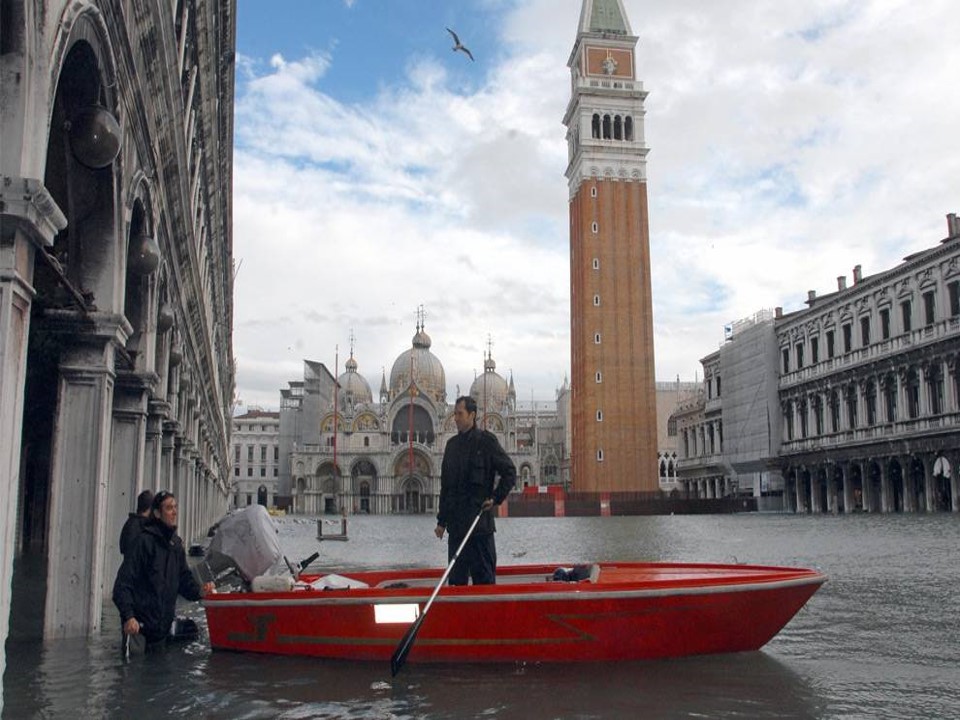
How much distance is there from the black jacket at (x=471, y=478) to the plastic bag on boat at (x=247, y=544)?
1.60m

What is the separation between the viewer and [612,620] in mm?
6883

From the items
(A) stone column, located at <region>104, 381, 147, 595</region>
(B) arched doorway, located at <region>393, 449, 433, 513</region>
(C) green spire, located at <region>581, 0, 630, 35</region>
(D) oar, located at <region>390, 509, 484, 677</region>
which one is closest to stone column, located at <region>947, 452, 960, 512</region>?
(A) stone column, located at <region>104, 381, 147, 595</region>

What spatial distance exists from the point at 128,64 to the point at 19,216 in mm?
3395

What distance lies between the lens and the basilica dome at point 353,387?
98062mm

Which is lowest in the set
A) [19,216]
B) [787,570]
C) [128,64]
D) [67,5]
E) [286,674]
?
[286,674]

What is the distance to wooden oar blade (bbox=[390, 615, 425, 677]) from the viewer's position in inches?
263

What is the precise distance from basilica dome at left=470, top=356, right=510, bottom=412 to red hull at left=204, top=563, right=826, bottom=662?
8870 cm

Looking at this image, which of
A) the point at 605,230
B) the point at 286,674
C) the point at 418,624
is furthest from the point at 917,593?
the point at 605,230

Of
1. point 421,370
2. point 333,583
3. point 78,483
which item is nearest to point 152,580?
point 78,483

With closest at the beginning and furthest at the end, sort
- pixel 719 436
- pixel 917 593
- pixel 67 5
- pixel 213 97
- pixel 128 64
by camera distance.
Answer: pixel 67 5
pixel 128 64
pixel 917 593
pixel 213 97
pixel 719 436

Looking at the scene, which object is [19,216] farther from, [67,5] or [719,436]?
[719,436]

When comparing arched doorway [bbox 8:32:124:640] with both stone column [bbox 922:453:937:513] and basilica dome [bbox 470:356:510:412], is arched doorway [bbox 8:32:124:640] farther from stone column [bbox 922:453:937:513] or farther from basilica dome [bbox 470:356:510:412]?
basilica dome [bbox 470:356:510:412]

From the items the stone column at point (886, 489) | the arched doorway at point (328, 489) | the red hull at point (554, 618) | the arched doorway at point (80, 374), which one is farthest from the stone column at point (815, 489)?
the arched doorway at point (328, 489)

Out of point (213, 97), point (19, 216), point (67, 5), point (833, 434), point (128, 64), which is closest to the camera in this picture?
point (19, 216)
